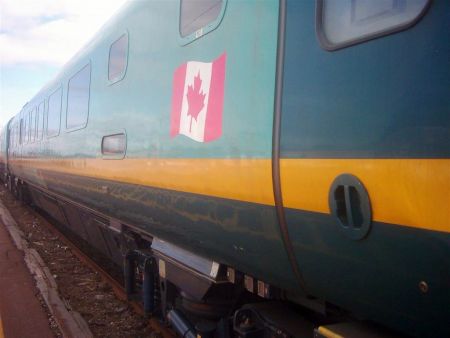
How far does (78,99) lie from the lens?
6.19 m

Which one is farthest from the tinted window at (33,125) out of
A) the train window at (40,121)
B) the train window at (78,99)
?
the train window at (78,99)

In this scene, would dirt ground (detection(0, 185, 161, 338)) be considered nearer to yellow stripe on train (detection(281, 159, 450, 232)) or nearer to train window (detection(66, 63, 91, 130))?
train window (detection(66, 63, 91, 130))

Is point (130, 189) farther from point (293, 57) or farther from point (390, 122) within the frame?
point (390, 122)

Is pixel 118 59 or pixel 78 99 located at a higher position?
pixel 118 59

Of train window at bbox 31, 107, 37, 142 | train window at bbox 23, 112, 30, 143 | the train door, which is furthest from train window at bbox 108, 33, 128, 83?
train window at bbox 23, 112, 30, 143

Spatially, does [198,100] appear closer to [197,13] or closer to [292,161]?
[197,13]

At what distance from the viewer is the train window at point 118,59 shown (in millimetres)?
4344

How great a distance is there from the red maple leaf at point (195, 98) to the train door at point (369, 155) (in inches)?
32.6

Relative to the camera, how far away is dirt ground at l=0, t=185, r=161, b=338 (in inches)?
205

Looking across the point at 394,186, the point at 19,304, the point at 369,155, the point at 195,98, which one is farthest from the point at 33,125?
the point at 394,186

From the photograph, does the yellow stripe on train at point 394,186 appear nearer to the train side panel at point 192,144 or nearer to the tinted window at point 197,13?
the train side panel at point 192,144

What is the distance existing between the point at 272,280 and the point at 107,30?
12.4 ft

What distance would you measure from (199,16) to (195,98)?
555mm

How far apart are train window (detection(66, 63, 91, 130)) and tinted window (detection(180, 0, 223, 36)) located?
2629mm
